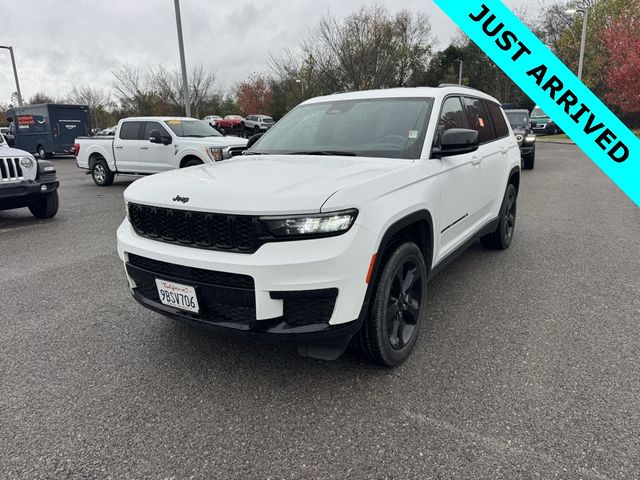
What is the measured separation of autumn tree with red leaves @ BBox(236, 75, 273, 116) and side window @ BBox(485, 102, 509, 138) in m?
46.5

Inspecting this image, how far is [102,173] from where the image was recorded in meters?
13.0

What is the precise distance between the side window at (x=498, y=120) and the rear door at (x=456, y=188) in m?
1.07

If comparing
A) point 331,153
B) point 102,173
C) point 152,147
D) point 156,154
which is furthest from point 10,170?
point 331,153

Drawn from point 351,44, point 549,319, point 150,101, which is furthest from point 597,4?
point 549,319

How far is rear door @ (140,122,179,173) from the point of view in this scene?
1119 cm

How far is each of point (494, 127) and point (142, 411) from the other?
14.5 feet

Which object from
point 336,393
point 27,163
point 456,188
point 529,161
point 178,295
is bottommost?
point 336,393

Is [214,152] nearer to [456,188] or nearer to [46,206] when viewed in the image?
[46,206]

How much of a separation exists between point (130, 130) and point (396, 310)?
1099cm

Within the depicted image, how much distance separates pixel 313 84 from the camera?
100 feet

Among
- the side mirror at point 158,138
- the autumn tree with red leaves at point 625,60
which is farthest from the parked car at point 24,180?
the autumn tree with red leaves at point 625,60

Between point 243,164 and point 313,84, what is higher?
point 313,84

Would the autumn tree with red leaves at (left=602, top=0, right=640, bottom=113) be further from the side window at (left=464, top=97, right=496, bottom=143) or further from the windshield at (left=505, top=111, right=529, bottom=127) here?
the side window at (left=464, top=97, right=496, bottom=143)

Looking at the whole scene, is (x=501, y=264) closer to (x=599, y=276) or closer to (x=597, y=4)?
(x=599, y=276)
